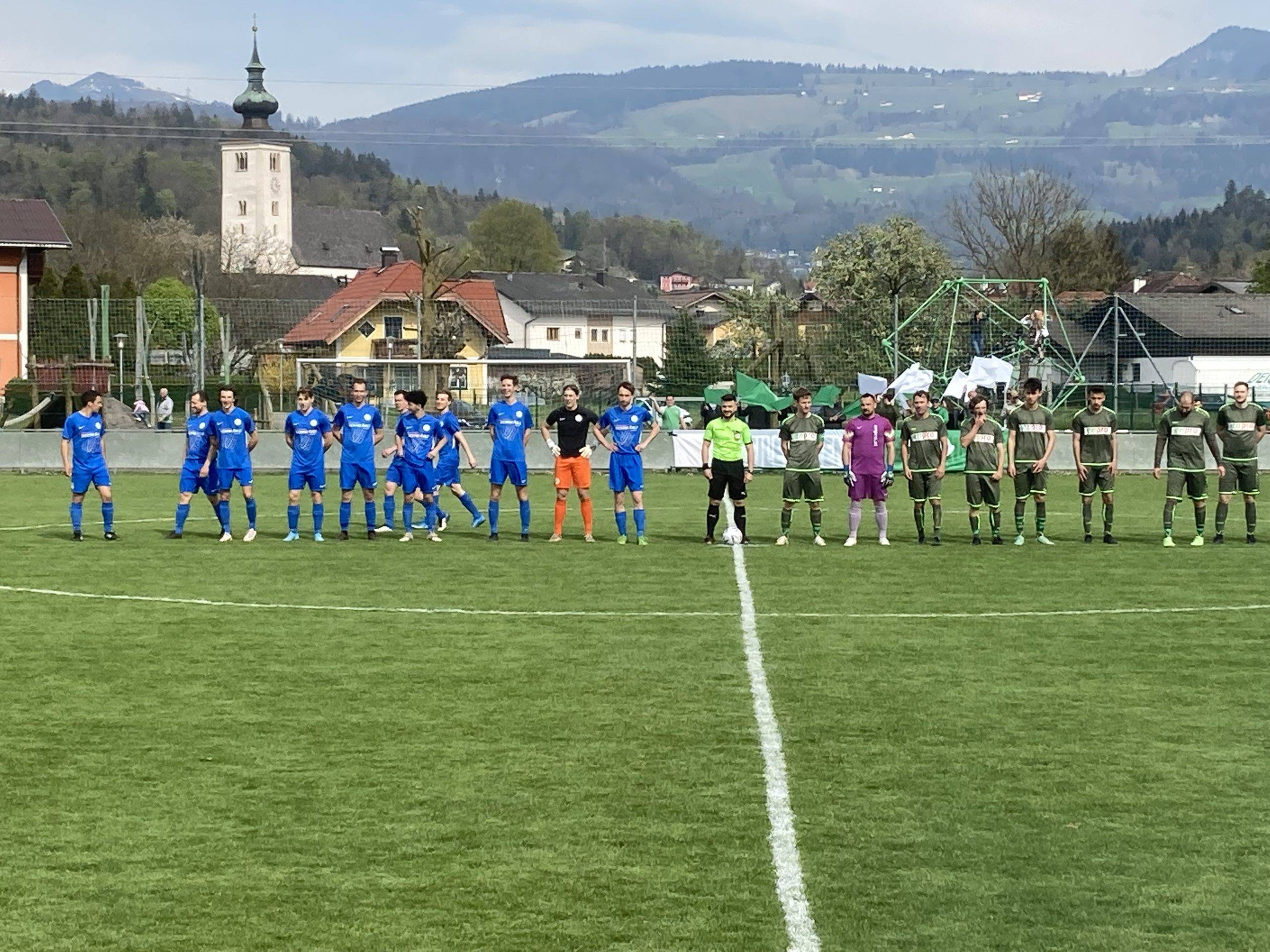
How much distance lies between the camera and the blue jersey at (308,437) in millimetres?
21562

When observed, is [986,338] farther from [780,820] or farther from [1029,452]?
[780,820]

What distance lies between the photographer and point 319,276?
150125 mm

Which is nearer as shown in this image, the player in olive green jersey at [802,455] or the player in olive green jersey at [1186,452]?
the player in olive green jersey at [802,455]

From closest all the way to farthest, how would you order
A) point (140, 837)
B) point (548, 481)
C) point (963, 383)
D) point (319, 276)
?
point (140, 837) → point (548, 481) → point (963, 383) → point (319, 276)

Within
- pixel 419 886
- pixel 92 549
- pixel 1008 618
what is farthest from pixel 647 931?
pixel 92 549

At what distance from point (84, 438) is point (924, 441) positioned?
989cm

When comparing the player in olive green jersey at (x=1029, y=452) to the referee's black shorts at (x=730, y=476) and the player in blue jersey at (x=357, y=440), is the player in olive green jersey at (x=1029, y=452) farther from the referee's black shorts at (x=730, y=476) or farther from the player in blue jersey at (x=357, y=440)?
the player in blue jersey at (x=357, y=440)

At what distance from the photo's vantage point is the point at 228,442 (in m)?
21.2

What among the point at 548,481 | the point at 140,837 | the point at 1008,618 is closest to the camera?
the point at 140,837

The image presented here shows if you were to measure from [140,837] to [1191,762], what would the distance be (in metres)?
5.26

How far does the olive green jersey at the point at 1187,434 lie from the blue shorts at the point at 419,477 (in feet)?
28.5

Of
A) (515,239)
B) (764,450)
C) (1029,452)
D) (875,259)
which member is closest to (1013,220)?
(875,259)

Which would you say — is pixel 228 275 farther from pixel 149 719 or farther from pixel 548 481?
pixel 149 719

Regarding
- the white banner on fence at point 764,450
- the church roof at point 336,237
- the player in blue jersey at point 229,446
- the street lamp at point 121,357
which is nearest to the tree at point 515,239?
the church roof at point 336,237
